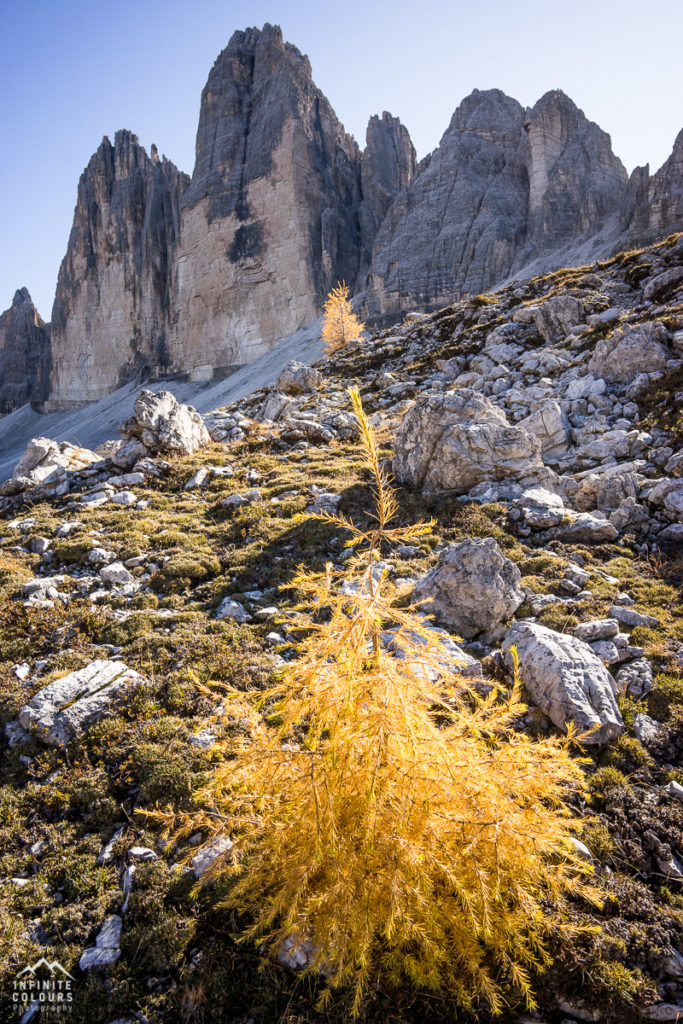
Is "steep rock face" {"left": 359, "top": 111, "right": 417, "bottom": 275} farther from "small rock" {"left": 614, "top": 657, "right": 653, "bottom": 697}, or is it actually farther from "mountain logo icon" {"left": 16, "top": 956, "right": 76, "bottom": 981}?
"mountain logo icon" {"left": 16, "top": 956, "right": 76, "bottom": 981}

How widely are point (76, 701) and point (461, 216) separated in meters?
79.4

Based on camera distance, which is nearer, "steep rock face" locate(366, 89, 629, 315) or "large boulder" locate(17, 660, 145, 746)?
"large boulder" locate(17, 660, 145, 746)

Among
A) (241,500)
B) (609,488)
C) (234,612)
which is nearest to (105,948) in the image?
(234,612)

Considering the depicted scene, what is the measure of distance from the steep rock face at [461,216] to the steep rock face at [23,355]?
80823 mm

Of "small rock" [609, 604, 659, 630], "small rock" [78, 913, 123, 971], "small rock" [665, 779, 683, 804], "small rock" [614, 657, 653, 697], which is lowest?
"small rock" [78, 913, 123, 971]

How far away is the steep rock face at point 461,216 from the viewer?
65.1m

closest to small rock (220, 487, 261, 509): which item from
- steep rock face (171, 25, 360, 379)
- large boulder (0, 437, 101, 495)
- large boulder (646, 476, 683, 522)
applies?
large boulder (0, 437, 101, 495)

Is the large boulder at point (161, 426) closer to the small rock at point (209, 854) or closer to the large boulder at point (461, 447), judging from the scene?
the large boulder at point (461, 447)

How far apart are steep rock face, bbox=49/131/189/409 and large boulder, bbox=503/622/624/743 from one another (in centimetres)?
9589

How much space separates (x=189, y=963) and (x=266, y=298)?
271 ft

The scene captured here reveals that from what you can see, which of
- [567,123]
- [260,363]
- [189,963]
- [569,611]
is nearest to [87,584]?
[189,963]

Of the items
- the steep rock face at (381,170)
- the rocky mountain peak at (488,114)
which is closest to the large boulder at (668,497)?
the steep rock face at (381,170)

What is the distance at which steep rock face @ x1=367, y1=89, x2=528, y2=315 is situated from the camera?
6512cm

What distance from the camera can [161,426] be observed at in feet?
49.9
